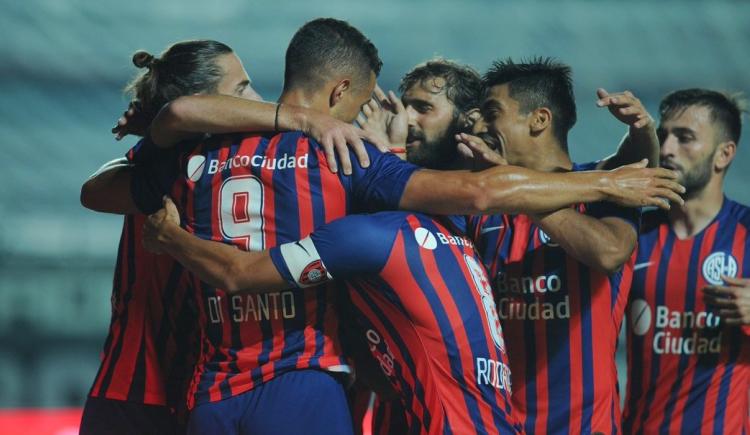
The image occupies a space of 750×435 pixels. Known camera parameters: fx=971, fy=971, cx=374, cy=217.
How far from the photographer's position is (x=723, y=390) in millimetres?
4008

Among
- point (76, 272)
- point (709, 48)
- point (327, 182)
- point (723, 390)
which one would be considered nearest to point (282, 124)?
point (327, 182)

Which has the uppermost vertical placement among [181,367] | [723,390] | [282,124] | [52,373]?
[282,124]

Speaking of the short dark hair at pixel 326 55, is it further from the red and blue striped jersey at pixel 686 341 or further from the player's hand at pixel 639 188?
the red and blue striped jersey at pixel 686 341

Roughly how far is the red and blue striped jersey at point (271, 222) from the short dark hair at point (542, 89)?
2.92ft

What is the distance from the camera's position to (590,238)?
311cm

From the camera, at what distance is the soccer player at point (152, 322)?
3.37 meters

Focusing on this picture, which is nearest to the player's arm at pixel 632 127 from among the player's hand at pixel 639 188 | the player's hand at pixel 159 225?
the player's hand at pixel 639 188

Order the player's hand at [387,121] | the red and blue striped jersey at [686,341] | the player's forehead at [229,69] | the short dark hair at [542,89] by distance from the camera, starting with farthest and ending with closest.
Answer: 1. the red and blue striped jersey at [686,341]
2. the short dark hair at [542,89]
3. the player's hand at [387,121]
4. the player's forehead at [229,69]

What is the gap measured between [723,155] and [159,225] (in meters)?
2.70

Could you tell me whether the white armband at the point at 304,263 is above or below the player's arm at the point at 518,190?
below

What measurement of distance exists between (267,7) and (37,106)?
241cm

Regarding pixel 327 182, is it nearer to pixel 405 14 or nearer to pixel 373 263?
pixel 373 263

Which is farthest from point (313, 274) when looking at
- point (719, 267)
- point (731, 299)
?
point (719, 267)

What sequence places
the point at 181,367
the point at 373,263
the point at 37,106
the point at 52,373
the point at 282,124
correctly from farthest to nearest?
the point at 37,106 → the point at 52,373 → the point at 181,367 → the point at 282,124 → the point at 373,263
